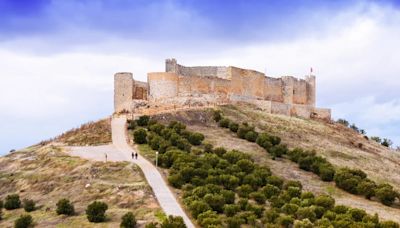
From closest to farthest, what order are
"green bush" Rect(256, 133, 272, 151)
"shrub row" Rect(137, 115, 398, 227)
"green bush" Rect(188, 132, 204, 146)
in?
"shrub row" Rect(137, 115, 398, 227) < "green bush" Rect(188, 132, 204, 146) < "green bush" Rect(256, 133, 272, 151)

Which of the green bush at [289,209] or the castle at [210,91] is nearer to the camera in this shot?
the green bush at [289,209]

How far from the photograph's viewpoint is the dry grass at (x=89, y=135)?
5028 cm

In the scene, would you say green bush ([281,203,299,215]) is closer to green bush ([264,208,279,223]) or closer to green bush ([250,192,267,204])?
green bush ([264,208,279,223])

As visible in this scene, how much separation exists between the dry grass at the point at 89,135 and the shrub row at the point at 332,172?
365 inches

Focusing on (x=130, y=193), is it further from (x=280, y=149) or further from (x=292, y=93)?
(x=292, y=93)

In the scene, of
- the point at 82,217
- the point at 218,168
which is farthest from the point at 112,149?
the point at 82,217

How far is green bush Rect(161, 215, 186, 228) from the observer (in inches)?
1262

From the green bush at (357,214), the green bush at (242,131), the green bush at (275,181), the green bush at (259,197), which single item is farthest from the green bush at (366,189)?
the green bush at (242,131)

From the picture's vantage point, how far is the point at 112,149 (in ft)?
157

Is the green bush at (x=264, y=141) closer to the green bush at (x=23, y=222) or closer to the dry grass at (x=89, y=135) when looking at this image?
the dry grass at (x=89, y=135)

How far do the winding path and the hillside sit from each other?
6.09 ft

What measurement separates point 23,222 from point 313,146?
85.1 feet

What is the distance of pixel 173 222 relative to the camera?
32.3m

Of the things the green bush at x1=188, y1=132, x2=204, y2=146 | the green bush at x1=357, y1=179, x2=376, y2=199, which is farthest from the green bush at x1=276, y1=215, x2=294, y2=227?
the green bush at x1=188, y1=132, x2=204, y2=146
